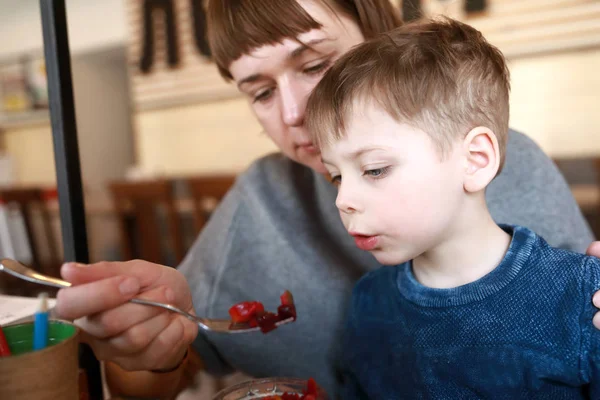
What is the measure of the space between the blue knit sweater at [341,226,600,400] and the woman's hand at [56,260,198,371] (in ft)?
1.05

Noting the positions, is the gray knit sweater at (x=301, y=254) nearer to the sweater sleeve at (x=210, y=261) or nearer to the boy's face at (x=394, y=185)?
the sweater sleeve at (x=210, y=261)

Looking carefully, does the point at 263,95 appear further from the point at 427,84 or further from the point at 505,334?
the point at 505,334

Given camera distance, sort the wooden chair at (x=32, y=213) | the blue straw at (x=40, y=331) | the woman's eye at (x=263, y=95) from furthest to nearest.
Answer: the wooden chair at (x=32, y=213), the woman's eye at (x=263, y=95), the blue straw at (x=40, y=331)

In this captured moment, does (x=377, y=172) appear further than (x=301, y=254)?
No

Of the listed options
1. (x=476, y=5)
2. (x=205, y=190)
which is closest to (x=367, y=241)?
(x=205, y=190)

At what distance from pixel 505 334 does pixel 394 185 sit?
24 cm

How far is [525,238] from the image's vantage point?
0.77 m

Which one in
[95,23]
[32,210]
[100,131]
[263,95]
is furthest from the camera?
[100,131]

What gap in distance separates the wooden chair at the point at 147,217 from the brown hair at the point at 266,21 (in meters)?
2.62

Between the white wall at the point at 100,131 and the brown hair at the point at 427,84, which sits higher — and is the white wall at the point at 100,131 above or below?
below

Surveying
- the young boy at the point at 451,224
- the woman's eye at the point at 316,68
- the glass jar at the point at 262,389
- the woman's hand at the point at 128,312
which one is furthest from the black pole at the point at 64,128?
the woman's eye at the point at 316,68

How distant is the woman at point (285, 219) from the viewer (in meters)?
0.96

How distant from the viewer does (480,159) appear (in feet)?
2.40

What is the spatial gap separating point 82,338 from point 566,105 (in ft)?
10.9
